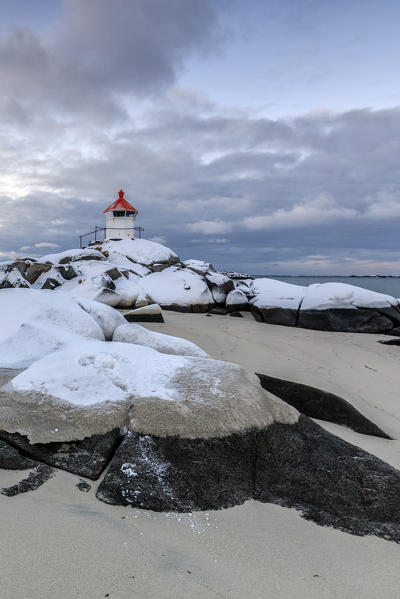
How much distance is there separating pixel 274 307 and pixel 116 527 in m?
8.46

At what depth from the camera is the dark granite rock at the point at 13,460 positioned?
1.91 meters

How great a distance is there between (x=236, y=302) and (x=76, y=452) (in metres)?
9.42

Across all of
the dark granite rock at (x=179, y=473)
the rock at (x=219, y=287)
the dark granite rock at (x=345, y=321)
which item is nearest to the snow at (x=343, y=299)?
the dark granite rock at (x=345, y=321)

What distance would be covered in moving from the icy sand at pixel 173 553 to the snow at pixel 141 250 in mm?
19984

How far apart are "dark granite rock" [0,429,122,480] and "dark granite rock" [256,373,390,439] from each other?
1.86 m

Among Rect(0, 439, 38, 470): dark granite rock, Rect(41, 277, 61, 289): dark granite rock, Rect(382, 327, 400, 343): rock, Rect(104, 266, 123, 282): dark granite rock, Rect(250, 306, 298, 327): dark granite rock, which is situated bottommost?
Rect(382, 327, 400, 343): rock

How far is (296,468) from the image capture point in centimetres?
204

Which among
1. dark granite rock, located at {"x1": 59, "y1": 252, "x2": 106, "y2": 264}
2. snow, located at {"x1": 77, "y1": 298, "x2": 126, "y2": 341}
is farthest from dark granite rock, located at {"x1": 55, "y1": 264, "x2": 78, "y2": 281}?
snow, located at {"x1": 77, "y1": 298, "x2": 126, "y2": 341}

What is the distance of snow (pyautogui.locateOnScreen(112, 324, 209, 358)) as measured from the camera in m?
3.91

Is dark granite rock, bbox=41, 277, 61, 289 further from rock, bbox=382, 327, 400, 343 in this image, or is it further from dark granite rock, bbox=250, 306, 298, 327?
rock, bbox=382, 327, 400, 343

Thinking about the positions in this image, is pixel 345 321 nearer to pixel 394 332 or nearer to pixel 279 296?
pixel 394 332

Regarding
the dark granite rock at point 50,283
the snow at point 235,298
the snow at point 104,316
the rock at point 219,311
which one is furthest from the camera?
the dark granite rock at point 50,283

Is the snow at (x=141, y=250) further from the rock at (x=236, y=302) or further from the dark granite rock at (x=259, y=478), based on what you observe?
the dark granite rock at (x=259, y=478)

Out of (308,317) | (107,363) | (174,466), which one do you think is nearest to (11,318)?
(107,363)
